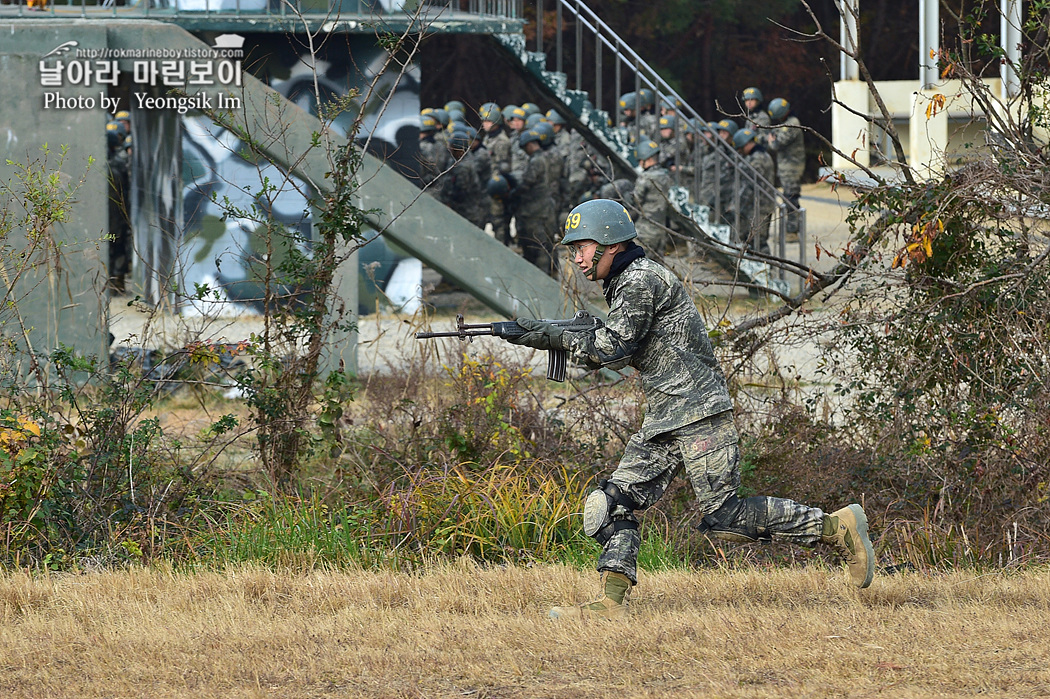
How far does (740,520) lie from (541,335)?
110cm

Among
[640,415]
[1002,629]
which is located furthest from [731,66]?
[1002,629]

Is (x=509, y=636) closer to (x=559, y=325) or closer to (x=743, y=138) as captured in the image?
(x=559, y=325)

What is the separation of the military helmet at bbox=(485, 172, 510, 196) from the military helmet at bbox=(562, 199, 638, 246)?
1328cm

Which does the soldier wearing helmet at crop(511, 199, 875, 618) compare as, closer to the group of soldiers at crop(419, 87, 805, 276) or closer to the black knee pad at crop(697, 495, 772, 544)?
the black knee pad at crop(697, 495, 772, 544)

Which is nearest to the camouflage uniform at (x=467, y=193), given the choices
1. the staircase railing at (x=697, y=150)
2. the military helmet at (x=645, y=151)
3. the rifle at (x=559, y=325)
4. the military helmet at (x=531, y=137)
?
the military helmet at (x=531, y=137)

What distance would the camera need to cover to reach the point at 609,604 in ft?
16.0

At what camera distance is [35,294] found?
987 cm

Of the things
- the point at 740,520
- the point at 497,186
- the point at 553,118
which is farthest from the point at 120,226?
the point at 740,520

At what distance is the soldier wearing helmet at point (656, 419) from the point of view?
478 cm

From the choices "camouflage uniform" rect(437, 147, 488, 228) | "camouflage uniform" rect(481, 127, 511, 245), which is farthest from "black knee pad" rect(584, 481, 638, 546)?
"camouflage uniform" rect(481, 127, 511, 245)

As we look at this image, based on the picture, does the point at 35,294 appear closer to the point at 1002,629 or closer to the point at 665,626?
the point at 665,626

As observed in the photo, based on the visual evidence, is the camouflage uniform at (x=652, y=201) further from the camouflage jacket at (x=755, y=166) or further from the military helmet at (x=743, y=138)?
the military helmet at (x=743, y=138)

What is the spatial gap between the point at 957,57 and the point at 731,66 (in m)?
28.5

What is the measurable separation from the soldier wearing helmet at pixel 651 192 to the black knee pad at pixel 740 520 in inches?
402
